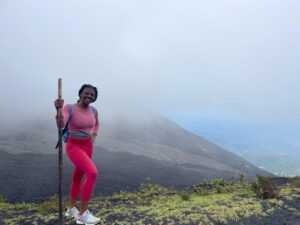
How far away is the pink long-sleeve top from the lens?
243 inches

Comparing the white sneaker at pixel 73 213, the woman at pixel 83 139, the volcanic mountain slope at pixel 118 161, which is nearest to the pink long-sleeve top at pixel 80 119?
the woman at pixel 83 139

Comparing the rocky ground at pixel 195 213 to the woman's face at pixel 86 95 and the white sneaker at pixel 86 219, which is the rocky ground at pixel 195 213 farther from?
the woman's face at pixel 86 95

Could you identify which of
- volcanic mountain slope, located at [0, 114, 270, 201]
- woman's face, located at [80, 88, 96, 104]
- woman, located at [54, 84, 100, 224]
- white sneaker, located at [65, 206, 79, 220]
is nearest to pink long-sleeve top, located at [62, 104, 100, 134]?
woman, located at [54, 84, 100, 224]

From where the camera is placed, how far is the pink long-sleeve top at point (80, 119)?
20.3ft

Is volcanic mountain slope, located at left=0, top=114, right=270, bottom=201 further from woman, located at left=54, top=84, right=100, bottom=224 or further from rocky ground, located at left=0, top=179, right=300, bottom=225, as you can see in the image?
woman, located at left=54, top=84, right=100, bottom=224

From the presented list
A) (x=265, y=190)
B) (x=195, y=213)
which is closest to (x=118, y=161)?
(x=265, y=190)

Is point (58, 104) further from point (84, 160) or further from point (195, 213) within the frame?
point (195, 213)

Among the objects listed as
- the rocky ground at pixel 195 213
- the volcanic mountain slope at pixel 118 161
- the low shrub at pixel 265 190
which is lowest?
the volcanic mountain slope at pixel 118 161

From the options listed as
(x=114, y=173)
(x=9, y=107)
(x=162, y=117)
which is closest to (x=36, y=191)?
(x=114, y=173)

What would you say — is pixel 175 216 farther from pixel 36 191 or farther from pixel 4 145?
pixel 4 145

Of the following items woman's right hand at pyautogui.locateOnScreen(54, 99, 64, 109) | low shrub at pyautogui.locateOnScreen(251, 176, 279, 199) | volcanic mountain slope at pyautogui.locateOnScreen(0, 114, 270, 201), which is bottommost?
volcanic mountain slope at pyautogui.locateOnScreen(0, 114, 270, 201)

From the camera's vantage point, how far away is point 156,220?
263 inches

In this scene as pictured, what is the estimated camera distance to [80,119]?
A: 20.6 feet

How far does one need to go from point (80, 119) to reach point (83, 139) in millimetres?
327
